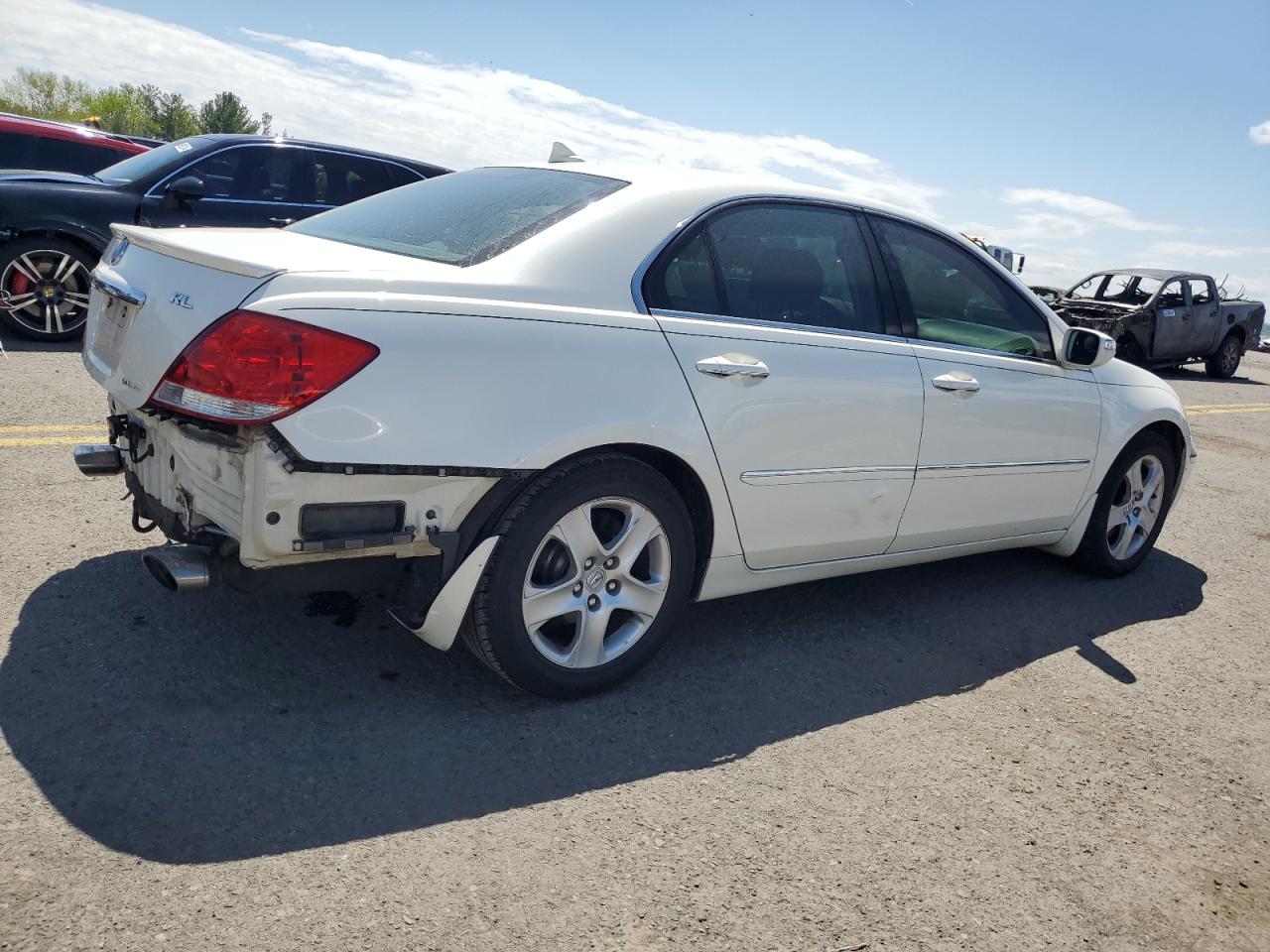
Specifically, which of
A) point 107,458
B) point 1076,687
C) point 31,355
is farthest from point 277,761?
point 31,355

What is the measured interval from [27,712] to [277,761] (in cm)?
70

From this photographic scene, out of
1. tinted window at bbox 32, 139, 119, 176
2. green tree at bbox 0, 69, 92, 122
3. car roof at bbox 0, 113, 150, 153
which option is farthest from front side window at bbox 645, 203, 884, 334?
green tree at bbox 0, 69, 92, 122

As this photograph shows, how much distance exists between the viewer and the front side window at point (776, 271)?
3.50 metres

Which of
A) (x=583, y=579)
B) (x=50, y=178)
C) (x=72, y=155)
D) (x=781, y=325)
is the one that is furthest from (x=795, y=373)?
(x=72, y=155)

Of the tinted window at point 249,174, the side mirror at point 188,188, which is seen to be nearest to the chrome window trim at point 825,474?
the side mirror at point 188,188

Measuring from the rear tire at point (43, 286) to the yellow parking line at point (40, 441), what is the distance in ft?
10.5

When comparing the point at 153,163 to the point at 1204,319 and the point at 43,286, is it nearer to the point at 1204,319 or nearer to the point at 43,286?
the point at 43,286

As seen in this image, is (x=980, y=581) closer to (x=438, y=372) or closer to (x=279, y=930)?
(x=438, y=372)

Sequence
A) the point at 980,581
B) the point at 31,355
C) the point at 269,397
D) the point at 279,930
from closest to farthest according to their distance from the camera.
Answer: the point at 279,930
the point at 269,397
the point at 980,581
the point at 31,355

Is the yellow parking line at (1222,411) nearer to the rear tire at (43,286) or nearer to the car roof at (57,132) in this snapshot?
the rear tire at (43,286)

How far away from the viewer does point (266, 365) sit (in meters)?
2.67

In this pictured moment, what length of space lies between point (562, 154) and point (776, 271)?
0.99 meters

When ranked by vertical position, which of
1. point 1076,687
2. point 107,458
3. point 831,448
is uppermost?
point 831,448

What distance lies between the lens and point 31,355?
7871 mm
